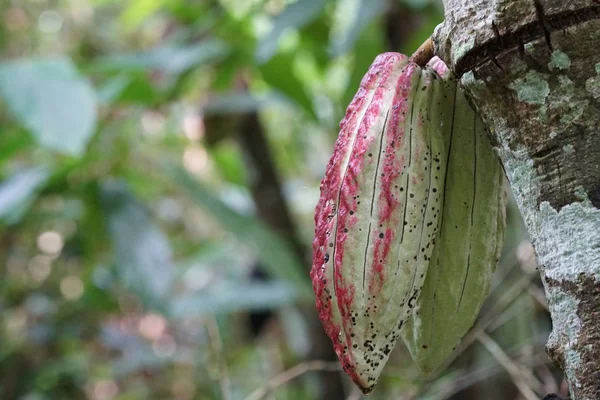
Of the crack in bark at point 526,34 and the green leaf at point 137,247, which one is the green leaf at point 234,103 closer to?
the green leaf at point 137,247

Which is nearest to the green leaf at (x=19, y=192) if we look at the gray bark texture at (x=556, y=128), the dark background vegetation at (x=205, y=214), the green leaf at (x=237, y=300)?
the dark background vegetation at (x=205, y=214)

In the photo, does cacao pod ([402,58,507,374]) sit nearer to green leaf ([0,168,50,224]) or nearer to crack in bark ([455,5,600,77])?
crack in bark ([455,5,600,77])

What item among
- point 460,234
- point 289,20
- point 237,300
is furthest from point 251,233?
point 460,234

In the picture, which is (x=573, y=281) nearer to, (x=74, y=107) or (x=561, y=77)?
(x=561, y=77)

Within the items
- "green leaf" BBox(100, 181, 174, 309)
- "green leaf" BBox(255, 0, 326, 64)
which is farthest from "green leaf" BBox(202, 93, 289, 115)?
"green leaf" BBox(255, 0, 326, 64)

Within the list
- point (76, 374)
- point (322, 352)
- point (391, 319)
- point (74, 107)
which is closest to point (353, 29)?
point (74, 107)

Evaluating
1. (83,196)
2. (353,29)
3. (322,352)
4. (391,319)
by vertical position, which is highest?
(353,29)

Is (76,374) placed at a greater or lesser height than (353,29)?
lesser

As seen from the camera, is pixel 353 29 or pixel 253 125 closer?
pixel 353 29
